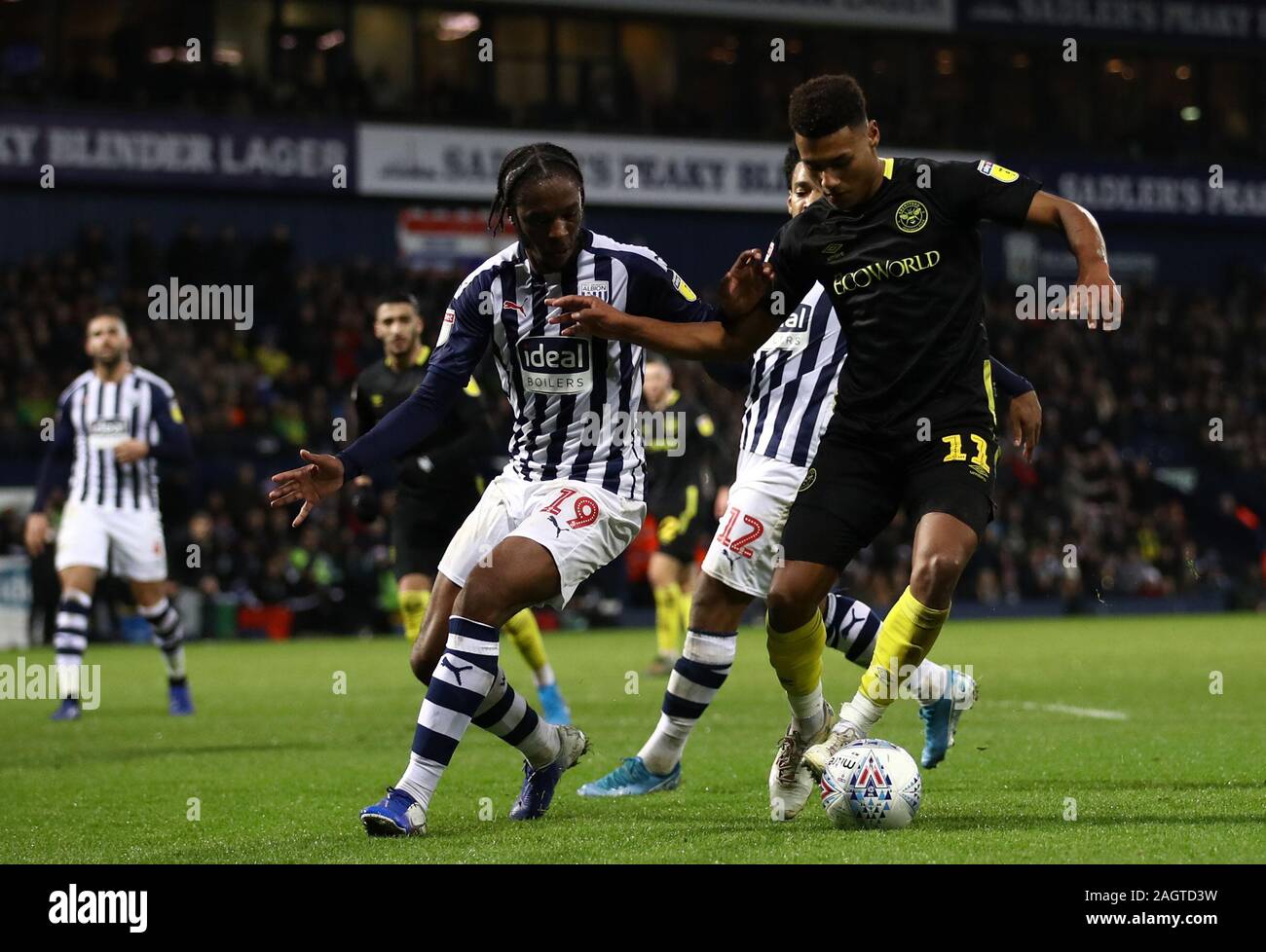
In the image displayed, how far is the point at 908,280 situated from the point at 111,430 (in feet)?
23.6

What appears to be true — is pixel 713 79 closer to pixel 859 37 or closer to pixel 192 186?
pixel 859 37

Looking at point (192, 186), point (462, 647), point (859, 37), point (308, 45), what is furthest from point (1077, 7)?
point (462, 647)

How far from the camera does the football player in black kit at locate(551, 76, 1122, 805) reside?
19.4ft

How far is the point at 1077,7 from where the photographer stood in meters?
33.9

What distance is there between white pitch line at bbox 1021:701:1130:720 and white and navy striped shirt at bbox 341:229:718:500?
5029mm

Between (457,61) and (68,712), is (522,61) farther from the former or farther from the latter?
(68,712)

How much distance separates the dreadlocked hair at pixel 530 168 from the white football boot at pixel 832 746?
1946 mm

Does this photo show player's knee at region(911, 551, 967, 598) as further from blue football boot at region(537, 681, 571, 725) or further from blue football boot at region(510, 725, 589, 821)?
blue football boot at region(537, 681, 571, 725)

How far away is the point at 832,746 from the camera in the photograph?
5934 mm

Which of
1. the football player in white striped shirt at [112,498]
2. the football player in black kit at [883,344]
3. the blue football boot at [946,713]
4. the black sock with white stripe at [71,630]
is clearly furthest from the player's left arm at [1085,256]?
the black sock with white stripe at [71,630]

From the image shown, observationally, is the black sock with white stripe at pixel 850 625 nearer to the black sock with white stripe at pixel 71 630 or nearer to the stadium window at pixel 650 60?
the black sock with white stripe at pixel 71 630

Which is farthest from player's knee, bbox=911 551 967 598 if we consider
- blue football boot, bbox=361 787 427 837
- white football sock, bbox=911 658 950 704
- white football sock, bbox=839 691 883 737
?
blue football boot, bbox=361 787 427 837

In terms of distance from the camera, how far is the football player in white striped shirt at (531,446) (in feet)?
19.1

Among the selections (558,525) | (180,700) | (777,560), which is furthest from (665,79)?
(558,525)
